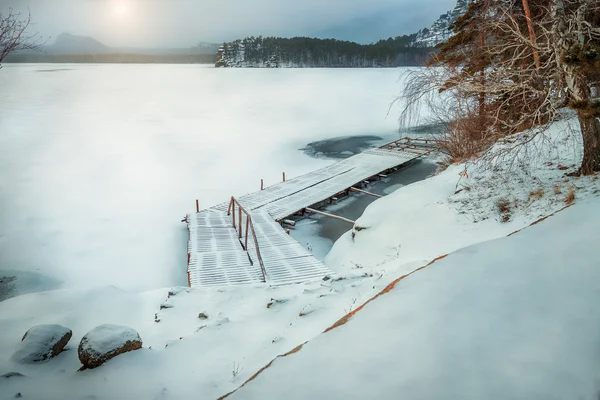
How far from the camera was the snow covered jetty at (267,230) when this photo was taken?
10172 millimetres

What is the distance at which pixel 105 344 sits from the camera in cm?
412

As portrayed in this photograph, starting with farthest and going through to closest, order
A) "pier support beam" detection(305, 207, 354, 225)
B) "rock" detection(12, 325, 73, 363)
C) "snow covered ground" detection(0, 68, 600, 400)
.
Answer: "pier support beam" detection(305, 207, 354, 225)
"rock" detection(12, 325, 73, 363)
"snow covered ground" detection(0, 68, 600, 400)

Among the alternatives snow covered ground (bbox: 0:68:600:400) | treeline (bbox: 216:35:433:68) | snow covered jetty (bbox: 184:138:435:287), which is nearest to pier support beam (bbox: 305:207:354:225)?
snow covered jetty (bbox: 184:138:435:287)

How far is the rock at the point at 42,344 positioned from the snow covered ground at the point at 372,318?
13 centimetres

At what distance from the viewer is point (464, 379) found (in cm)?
254

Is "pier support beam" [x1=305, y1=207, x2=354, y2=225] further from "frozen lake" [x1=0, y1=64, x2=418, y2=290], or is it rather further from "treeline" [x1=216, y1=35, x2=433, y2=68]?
"treeline" [x1=216, y1=35, x2=433, y2=68]

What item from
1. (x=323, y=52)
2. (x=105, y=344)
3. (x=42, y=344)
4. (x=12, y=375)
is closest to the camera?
(x=12, y=375)

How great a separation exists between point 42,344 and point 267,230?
9879mm

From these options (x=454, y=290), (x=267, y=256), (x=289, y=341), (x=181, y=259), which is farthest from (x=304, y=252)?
(x=454, y=290)

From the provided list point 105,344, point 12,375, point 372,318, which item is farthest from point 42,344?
point 372,318

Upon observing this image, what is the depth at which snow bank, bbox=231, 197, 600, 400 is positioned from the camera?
2.51 m

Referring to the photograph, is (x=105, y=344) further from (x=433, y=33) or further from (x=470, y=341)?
(x=433, y=33)

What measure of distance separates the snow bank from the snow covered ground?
0.04ft

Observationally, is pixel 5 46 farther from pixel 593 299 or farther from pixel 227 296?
pixel 593 299
